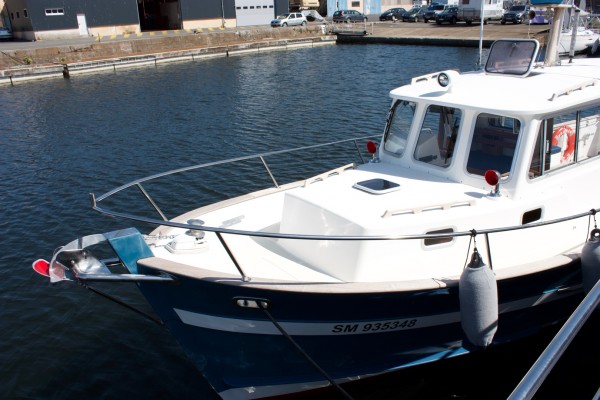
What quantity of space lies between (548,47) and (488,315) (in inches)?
204

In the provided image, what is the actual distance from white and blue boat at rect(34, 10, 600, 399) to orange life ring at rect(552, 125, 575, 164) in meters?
0.03

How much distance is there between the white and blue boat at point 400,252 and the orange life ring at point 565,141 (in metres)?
0.03

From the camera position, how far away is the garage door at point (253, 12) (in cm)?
5341

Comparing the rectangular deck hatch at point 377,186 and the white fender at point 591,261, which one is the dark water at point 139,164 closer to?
the white fender at point 591,261

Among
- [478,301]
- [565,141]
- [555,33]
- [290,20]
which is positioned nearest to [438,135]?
[565,141]

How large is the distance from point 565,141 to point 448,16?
46.8 m

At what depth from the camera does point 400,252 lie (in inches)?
243

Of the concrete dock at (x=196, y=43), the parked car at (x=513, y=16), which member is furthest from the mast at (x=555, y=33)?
the parked car at (x=513, y=16)

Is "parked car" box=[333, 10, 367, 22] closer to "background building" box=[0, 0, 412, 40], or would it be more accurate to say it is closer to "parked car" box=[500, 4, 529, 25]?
"background building" box=[0, 0, 412, 40]

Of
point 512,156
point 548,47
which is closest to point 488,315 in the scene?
point 512,156

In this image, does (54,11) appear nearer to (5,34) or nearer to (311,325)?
(5,34)

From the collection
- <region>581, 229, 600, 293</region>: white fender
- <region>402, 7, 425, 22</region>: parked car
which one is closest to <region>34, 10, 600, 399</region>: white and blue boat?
<region>581, 229, 600, 293</region>: white fender

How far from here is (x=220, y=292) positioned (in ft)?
18.8

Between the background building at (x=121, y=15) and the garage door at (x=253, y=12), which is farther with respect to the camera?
the garage door at (x=253, y=12)
